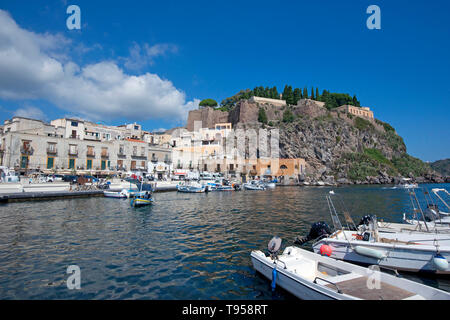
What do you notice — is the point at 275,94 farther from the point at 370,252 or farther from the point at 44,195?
the point at 370,252

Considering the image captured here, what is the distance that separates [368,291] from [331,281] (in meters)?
0.87

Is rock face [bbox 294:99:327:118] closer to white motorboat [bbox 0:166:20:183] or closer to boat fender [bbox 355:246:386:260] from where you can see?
white motorboat [bbox 0:166:20:183]

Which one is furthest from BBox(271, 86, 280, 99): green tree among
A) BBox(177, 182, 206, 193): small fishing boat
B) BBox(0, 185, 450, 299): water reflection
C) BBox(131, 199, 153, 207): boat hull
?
BBox(0, 185, 450, 299): water reflection

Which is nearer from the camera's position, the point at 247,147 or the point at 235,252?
the point at 235,252

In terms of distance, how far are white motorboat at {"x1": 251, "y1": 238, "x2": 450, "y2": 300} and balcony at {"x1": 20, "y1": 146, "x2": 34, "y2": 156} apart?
39.8 metres

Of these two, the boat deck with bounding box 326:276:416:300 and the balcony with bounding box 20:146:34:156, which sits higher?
the balcony with bounding box 20:146:34:156

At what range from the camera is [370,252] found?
340 inches

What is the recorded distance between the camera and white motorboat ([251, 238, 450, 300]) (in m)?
5.74

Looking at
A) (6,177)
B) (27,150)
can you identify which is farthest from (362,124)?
(6,177)

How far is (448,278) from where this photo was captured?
805cm

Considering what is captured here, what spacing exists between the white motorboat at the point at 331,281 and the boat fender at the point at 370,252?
6.06 feet
